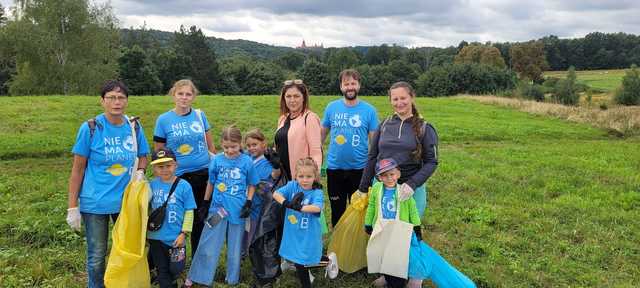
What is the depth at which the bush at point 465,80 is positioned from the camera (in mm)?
56156

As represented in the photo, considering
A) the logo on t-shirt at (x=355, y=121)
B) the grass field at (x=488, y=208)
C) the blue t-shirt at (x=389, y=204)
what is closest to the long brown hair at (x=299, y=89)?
the logo on t-shirt at (x=355, y=121)

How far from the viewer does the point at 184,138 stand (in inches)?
177

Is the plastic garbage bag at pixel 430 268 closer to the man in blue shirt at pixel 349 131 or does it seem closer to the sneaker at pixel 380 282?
the sneaker at pixel 380 282

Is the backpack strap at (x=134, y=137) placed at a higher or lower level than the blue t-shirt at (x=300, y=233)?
higher

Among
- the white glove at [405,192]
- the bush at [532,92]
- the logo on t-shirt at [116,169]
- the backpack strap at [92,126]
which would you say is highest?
the bush at [532,92]

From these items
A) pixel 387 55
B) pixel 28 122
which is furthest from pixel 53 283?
pixel 387 55

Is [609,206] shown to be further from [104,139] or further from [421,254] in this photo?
[104,139]

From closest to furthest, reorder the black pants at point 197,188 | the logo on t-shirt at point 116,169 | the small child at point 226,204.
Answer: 1. the logo on t-shirt at point 116,169
2. the small child at point 226,204
3. the black pants at point 197,188

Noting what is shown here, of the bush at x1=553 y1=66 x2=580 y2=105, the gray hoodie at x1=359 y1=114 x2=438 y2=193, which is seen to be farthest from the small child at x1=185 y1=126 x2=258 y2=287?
the bush at x1=553 y1=66 x2=580 y2=105

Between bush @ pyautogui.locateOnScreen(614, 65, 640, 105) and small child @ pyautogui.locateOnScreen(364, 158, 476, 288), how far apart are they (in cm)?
4245

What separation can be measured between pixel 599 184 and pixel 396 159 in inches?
274

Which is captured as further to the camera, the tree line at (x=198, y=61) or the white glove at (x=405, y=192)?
the tree line at (x=198, y=61)

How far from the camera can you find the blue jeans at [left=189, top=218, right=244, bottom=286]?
452 centimetres

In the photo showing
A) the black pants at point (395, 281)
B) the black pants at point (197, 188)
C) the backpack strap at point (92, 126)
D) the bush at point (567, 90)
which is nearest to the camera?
the backpack strap at point (92, 126)
